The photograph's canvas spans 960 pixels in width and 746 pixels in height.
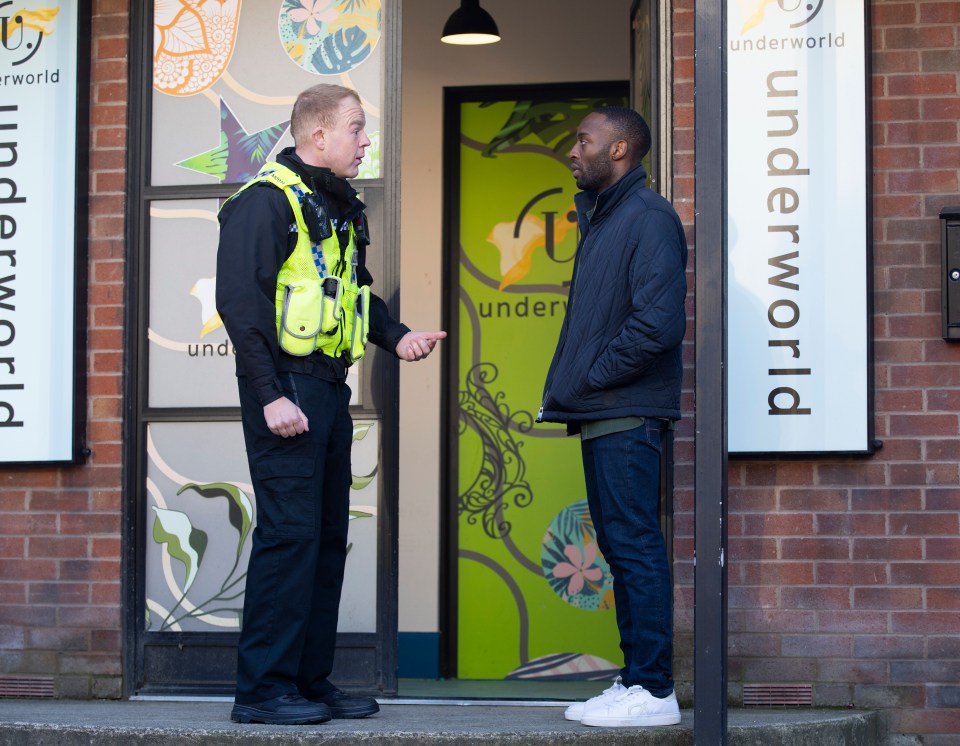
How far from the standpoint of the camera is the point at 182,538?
18.9 ft

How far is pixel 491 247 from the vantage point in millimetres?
7586

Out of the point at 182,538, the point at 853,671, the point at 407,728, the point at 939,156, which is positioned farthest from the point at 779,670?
the point at 182,538

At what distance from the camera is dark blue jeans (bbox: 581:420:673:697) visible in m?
4.54

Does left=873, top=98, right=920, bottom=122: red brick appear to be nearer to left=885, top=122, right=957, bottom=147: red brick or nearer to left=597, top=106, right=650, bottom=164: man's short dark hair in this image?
left=885, top=122, right=957, bottom=147: red brick

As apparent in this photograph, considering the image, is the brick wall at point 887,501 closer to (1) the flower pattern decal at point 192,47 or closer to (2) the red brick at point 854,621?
(2) the red brick at point 854,621

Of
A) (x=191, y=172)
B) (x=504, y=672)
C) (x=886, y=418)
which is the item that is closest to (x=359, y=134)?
(x=191, y=172)

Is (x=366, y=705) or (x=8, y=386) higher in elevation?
(x=8, y=386)

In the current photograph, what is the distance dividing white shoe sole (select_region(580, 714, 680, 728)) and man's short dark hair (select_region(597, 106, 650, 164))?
1.90 meters

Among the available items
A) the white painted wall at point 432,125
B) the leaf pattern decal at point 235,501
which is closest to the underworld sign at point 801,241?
the leaf pattern decal at point 235,501

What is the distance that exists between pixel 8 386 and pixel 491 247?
2823 mm

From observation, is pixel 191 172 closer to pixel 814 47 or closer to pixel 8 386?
pixel 8 386

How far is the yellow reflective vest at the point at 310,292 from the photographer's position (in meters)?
4.59

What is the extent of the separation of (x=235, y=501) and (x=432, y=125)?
9.09 feet

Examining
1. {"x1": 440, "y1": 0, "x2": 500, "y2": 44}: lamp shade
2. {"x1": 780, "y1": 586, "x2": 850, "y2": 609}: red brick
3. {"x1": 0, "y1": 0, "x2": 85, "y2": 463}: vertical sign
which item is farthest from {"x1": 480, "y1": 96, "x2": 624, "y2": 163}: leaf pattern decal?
{"x1": 780, "y1": 586, "x2": 850, "y2": 609}: red brick
